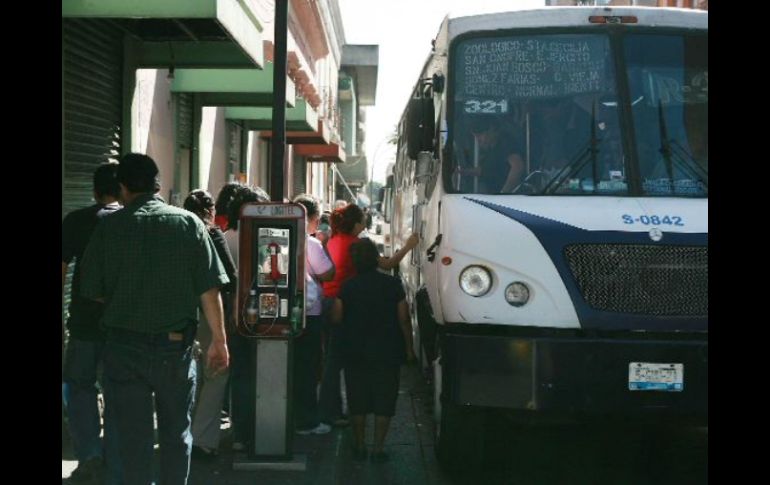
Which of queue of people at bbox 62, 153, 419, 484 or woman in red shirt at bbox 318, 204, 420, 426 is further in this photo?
woman in red shirt at bbox 318, 204, 420, 426

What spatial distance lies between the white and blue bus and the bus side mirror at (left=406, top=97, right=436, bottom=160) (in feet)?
0.04

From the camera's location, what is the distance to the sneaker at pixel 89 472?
6312mm

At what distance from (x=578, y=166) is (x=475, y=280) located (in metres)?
1.00

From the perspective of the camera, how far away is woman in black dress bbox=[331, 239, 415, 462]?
6.96 meters

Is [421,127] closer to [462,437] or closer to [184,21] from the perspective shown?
[462,437]

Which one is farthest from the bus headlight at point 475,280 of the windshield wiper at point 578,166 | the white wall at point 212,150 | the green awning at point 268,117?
the green awning at point 268,117

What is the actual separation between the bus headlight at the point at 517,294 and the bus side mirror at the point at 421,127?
1.17 metres

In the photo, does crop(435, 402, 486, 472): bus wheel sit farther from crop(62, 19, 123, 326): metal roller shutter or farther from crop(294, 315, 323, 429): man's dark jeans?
crop(62, 19, 123, 326): metal roller shutter

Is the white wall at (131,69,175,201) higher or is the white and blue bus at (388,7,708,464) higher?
the white wall at (131,69,175,201)

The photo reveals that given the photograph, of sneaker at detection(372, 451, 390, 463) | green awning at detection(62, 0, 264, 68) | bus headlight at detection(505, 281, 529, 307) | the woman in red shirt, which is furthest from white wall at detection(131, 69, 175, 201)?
bus headlight at detection(505, 281, 529, 307)

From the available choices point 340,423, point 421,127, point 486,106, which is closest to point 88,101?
point 340,423

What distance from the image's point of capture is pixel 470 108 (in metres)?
6.69
